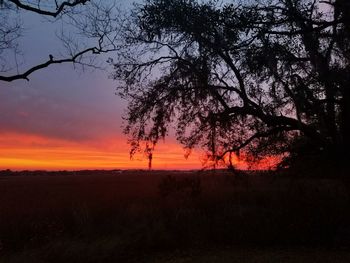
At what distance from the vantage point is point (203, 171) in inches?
758

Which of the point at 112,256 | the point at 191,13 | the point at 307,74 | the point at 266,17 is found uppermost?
the point at 191,13

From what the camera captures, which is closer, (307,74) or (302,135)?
(307,74)

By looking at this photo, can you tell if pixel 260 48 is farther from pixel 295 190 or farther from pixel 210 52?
pixel 295 190

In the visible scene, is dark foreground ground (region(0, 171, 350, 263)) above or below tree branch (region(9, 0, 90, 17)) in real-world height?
below

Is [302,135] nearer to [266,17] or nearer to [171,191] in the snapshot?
[266,17]

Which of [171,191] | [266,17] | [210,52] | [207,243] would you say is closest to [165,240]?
[207,243]

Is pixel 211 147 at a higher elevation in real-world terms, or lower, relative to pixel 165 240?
higher

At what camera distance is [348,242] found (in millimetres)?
13891

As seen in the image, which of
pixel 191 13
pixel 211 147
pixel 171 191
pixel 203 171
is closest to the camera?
pixel 191 13

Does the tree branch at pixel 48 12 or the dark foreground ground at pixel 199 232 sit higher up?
the tree branch at pixel 48 12

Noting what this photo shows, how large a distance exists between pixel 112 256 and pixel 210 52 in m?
6.07

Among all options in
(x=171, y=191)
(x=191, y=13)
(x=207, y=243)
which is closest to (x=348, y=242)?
(x=207, y=243)

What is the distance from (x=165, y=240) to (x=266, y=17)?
6.71m

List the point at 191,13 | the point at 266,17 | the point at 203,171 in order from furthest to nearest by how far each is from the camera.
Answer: the point at 203,171 < the point at 191,13 < the point at 266,17
